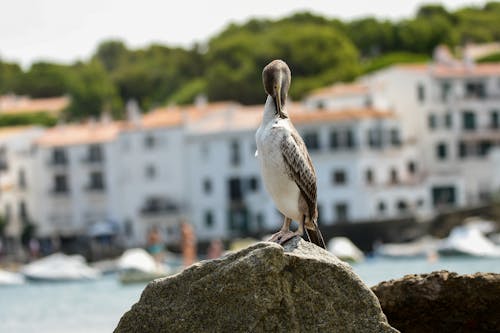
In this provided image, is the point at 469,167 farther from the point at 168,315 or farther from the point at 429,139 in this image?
the point at 168,315

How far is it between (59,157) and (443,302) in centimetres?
11127

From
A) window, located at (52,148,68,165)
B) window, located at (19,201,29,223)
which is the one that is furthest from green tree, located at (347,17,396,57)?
window, located at (19,201,29,223)

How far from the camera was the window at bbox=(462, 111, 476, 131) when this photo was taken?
11731 cm

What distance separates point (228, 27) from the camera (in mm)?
181625

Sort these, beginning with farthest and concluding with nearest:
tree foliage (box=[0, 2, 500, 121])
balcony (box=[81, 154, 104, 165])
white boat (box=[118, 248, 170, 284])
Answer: tree foliage (box=[0, 2, 500, 121]), balcony (box=[81, 154, 104, 165]), white boat (box=[118, 248, 170, 284])

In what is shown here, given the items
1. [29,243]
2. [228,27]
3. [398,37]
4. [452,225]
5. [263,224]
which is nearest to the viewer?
[452,225]

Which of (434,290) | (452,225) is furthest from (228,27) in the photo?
(434,290)

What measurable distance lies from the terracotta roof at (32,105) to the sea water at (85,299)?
2856 inches

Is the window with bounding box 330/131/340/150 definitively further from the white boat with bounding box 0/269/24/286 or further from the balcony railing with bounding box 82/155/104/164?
the white boat with bounding box 0/269/24/286

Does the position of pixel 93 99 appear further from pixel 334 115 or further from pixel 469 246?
pixel 469 246

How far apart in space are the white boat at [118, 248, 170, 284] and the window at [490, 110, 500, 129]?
40.3m

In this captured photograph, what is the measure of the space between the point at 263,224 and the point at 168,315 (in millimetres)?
97775

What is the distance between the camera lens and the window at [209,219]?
115 metres

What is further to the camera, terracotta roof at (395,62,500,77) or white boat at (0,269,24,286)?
terracotta roof at (395,62,500,77)
